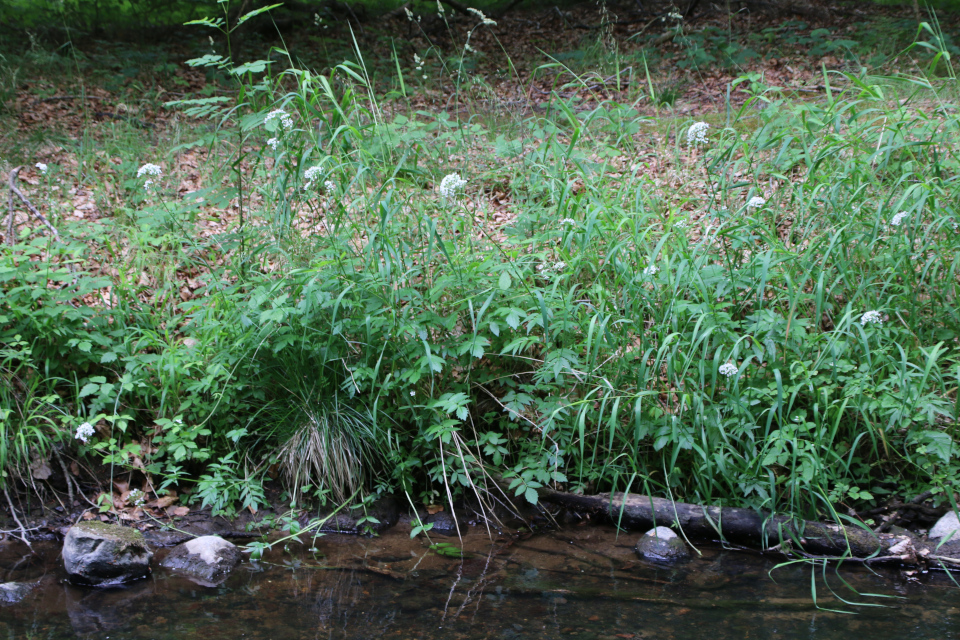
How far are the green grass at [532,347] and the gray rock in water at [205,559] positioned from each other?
299mm

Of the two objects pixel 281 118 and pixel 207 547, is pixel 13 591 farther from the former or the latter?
pixel 281 118

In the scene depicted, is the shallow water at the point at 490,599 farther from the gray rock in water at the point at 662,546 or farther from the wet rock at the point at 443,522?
the wet rock at the point at 443,522

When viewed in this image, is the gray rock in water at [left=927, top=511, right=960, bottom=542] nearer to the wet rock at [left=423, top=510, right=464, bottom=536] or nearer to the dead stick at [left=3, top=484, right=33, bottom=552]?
Answer: the wet rock at [left=423, top=510, right=464, bottom=536]

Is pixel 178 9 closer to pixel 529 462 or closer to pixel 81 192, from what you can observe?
pixel 81 192

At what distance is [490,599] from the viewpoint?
8.01 feet

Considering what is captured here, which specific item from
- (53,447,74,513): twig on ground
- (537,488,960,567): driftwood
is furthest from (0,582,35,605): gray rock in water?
(537,488,960,567): driftwood

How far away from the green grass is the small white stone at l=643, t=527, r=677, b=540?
0.20 metres

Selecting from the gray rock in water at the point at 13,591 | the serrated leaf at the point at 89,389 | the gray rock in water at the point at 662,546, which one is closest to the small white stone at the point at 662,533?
the gray rock in water at the point at 662,546

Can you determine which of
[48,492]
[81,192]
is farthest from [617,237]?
[81,192]

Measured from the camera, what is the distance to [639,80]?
6934 mm

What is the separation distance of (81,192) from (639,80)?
550 cm

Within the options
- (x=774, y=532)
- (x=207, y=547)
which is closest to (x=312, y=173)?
(x=207, y=547)

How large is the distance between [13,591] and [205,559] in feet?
2.24

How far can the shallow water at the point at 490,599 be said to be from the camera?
2.20m
